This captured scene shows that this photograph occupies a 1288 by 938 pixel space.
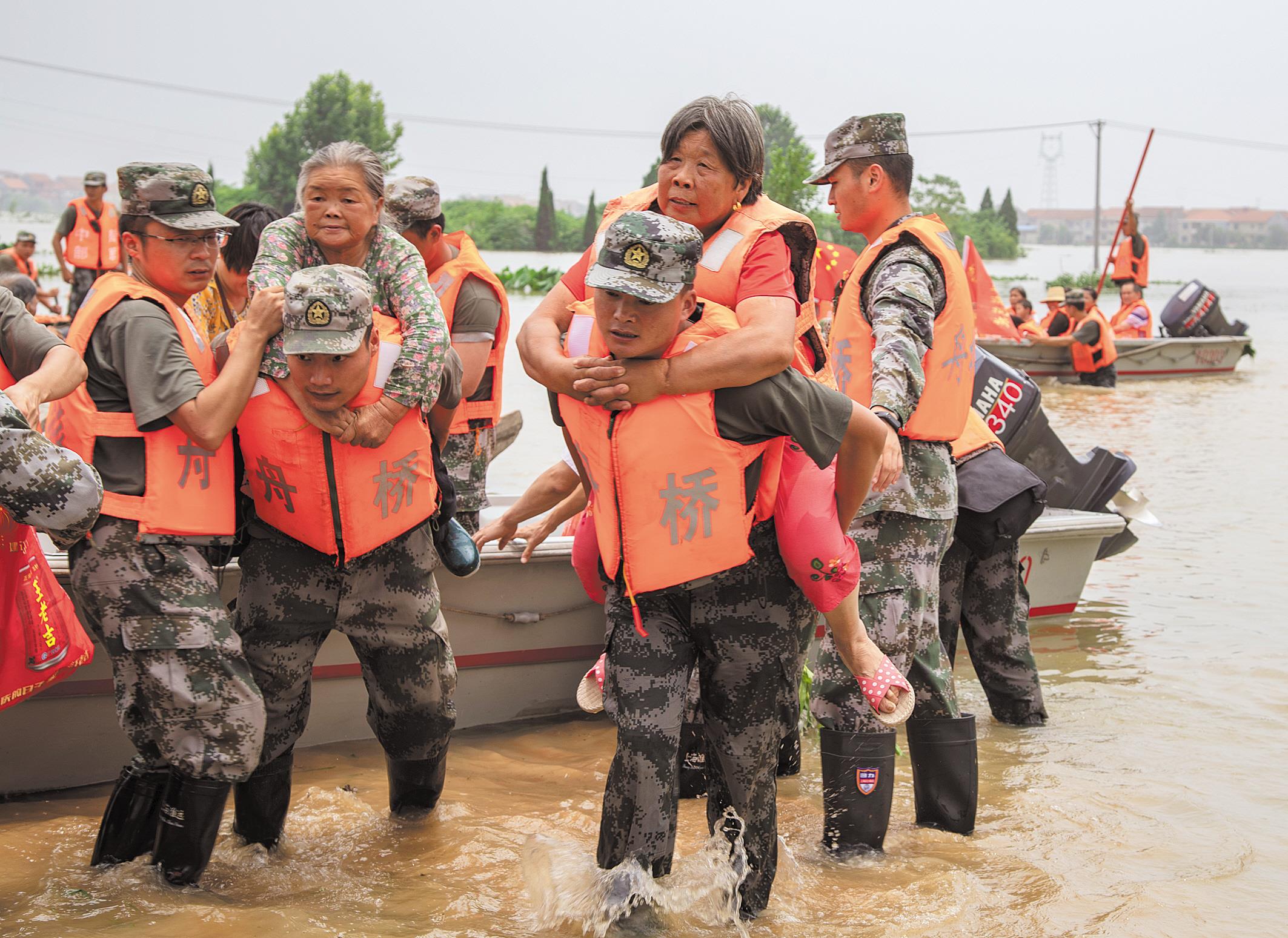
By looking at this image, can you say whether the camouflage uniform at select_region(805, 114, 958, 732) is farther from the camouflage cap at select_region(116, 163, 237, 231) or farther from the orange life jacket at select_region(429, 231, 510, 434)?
the camouflage cap at select_region(116, 163, 237, 231)

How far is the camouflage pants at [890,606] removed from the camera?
3.88 metres

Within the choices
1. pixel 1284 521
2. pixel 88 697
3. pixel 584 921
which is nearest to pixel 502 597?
pixel 88 697

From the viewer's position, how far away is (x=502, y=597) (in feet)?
16.5

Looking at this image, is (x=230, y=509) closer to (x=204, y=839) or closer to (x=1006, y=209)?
(x=204, y=839)

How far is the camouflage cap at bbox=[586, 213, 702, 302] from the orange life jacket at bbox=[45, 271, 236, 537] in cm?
117

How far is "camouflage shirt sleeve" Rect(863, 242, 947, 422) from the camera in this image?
3.78 meters

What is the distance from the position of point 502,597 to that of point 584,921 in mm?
2017

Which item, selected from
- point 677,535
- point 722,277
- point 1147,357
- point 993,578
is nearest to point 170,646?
point 677,535

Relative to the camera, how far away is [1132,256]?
20203mm

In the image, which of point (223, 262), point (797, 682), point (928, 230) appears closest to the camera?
point (797, 682)

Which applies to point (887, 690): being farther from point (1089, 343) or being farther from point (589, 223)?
point (589, 223)

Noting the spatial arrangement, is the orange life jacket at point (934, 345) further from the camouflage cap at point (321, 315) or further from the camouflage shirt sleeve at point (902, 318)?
the camouflage cap at point (321, 315)

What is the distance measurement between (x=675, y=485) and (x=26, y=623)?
1.85m

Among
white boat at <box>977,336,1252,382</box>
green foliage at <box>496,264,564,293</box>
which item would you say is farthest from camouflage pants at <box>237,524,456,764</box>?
green foliage at <box>496,264,564,293</box>
